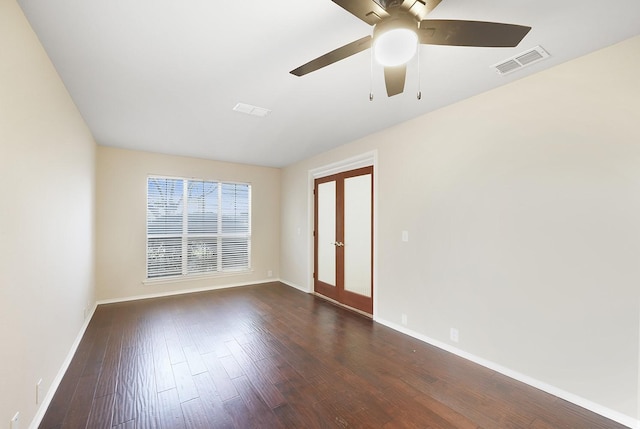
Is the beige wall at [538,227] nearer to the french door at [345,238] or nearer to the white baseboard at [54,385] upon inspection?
the french door at [345,238]

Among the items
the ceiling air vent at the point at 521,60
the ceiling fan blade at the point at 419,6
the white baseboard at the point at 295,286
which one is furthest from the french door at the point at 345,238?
the ceiling fan blade at the point at 419,6

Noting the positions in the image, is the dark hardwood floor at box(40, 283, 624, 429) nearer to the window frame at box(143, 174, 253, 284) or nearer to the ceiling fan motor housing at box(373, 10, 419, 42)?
the window frame at box(143, 174, 253, 284)

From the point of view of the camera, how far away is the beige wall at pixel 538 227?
1.93 metres

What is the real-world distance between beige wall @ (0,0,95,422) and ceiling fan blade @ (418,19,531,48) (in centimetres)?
221

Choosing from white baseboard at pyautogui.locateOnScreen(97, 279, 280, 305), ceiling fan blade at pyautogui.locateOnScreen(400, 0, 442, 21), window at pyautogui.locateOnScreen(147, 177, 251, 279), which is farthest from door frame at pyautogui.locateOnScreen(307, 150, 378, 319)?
ceiling fan blade at pyautogui.locateOnScreen(400, 0, 442, 21)

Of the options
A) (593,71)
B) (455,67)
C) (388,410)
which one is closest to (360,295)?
(388,410)

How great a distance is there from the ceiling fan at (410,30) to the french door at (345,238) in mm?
2614

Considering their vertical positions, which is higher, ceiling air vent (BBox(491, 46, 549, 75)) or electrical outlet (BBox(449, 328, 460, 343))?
ceiling air vent (BBox(491, 46, 549, 75))

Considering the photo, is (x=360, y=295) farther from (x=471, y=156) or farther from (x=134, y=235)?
(x=134, y=235)

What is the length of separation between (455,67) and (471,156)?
932 millimetres

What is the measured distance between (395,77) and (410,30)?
468 millimetres

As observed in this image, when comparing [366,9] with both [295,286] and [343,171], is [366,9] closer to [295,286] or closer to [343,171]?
[343,171]

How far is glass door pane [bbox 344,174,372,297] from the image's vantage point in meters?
4.07

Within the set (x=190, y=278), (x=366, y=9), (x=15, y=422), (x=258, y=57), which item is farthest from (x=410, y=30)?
(x=190, y=278)
